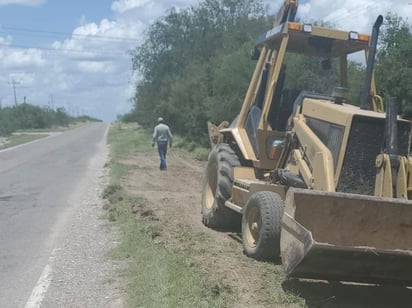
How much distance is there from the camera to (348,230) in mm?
5672

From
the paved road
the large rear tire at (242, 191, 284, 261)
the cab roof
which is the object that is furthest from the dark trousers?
the large rear tire at (242, 191, 284, 261)

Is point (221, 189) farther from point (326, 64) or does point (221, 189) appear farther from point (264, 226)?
point (326, 64)

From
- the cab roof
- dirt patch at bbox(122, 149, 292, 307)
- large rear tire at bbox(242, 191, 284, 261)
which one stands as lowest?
dirt patch at bbox(122, 149, 292, 307)

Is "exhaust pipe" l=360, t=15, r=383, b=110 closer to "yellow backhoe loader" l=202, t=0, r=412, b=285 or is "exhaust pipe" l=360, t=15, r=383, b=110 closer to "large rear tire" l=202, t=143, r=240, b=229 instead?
"yellow backhoe loader" l=202, t=0, r=412, b=285

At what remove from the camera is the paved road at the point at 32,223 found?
6544 millimetres

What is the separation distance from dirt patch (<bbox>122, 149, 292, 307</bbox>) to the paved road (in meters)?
1.46

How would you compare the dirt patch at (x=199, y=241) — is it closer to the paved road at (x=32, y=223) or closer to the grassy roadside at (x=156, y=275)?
the grassy roadside at (x=156, y=275)

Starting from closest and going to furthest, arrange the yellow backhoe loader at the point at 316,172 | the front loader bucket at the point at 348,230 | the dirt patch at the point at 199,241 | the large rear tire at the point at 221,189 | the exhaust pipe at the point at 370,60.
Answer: the front loader bucket at the point at 348,230 → the yellow backhoe loader at the point at 316,172 → the dirt patch at the point at 199,241 → the exhaust pipe at the point at 370,60 → the large rear tire at the point at 221,189

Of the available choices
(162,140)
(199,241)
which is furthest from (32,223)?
(162,140)

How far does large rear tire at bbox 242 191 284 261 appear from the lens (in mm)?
6770

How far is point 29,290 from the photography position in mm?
6375

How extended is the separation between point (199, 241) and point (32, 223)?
11.3 feet

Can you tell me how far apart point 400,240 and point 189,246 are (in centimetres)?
303

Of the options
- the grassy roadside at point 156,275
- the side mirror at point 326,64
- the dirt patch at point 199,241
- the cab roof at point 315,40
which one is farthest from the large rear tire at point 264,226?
the side mirror at point 326,64
